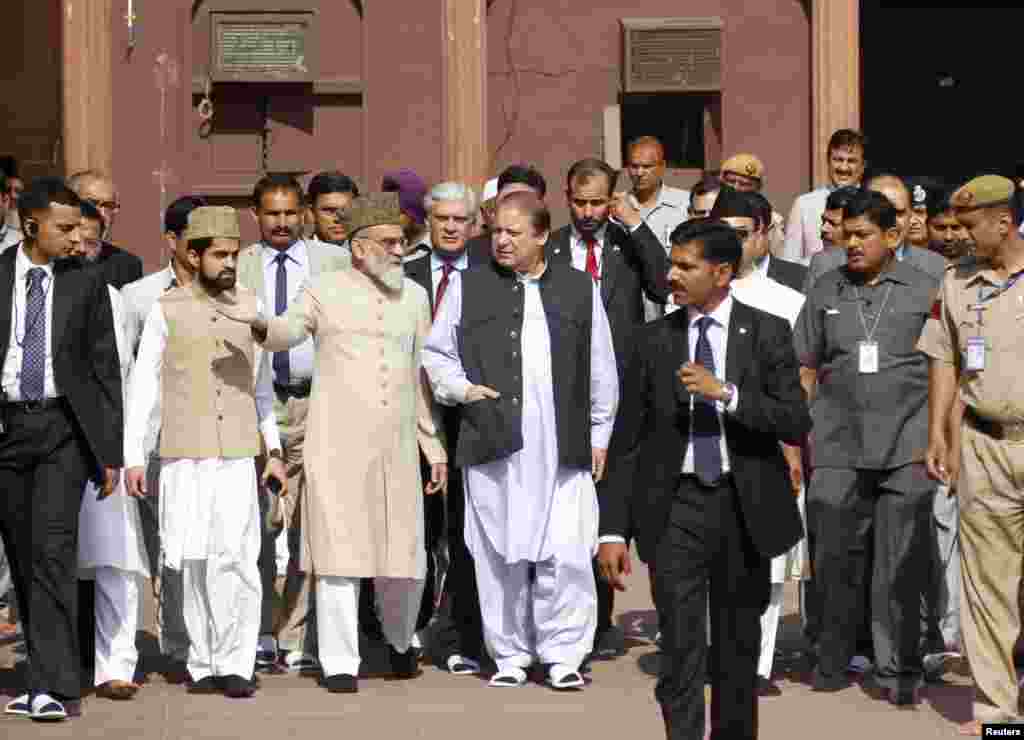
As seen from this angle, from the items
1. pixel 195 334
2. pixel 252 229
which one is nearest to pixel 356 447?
pixel 195 334

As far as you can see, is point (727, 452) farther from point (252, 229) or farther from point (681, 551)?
point (252, 229)

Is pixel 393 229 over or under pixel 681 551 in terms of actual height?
over

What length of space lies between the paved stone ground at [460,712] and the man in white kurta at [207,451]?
268 millimetres

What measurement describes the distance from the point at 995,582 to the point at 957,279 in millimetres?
1162

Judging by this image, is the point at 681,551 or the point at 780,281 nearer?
the point at 681,551

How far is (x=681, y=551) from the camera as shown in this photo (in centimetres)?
791

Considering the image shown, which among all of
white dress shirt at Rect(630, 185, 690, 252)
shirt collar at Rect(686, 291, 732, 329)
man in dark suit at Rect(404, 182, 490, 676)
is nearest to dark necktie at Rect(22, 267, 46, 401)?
man in dark suit at Rect(404, 182, 490, 676)

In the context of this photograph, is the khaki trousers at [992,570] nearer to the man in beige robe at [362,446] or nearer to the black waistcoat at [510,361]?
the black waistcoat at [510,361]

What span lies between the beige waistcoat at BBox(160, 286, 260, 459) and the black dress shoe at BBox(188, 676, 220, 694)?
94 cm

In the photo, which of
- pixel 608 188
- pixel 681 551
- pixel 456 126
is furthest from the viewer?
pixel 456 126

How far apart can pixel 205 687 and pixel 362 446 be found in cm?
118

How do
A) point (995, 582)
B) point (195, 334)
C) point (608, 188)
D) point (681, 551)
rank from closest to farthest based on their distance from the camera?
point (681, 551), point (995, 582), point (195, 334), point (608, 188)

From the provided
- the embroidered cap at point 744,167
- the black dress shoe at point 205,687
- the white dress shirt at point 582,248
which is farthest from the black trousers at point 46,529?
the embroidered cap at point 744,167

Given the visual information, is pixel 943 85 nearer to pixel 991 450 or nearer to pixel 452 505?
pixel 452 505
